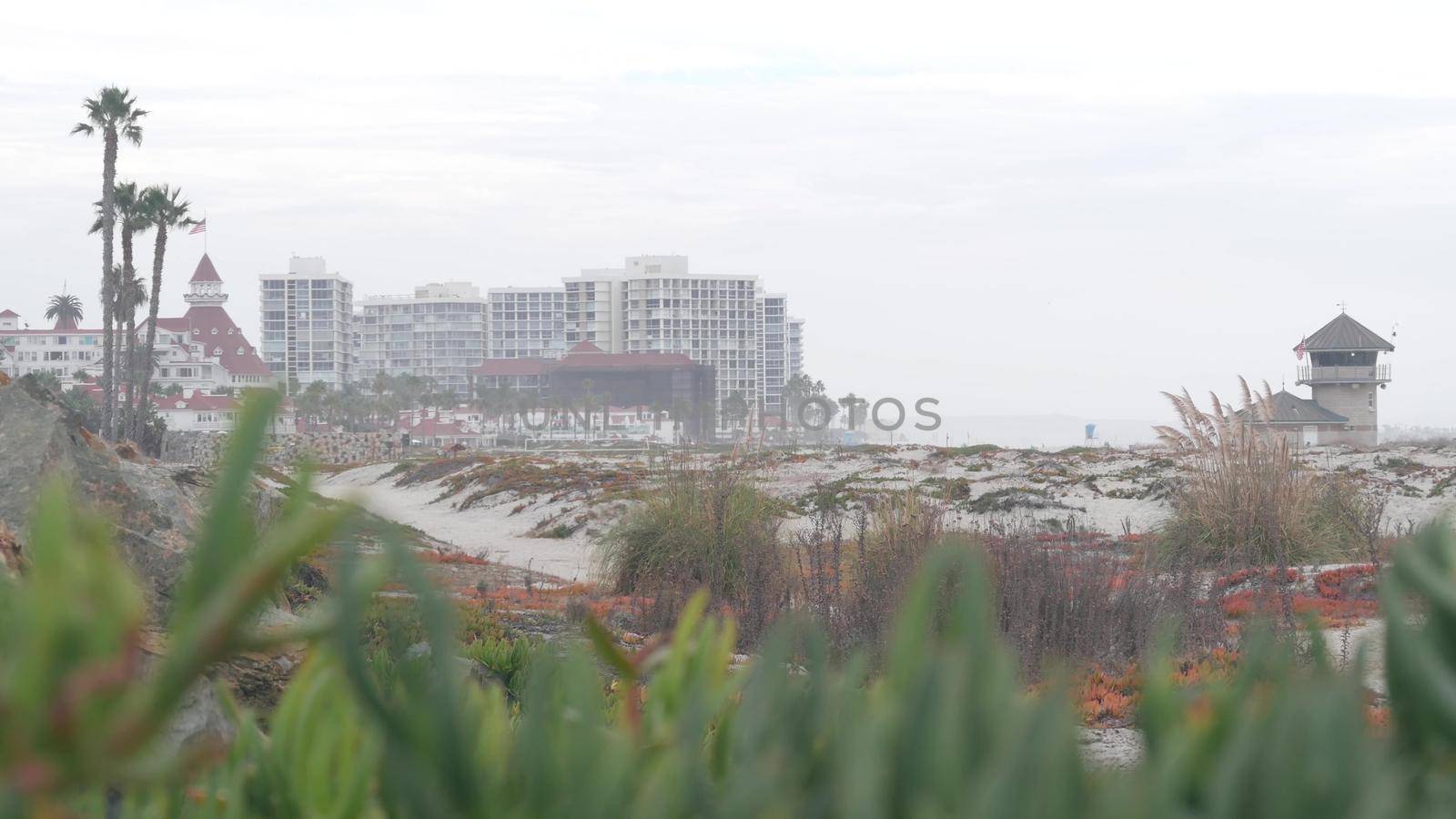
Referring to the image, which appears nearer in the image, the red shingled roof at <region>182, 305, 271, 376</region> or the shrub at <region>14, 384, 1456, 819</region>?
the shrub at <region>14, 384, 1456, 819</region>

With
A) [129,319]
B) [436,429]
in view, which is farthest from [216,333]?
[129,319]

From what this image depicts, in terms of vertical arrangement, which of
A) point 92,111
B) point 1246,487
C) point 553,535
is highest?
point 92,111

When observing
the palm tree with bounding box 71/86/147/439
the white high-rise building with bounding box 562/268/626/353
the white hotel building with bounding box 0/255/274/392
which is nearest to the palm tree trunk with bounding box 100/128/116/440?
the palm tree with bounding box 71/86/147/439

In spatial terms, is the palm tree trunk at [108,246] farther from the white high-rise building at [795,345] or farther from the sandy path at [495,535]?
the white high-rise building at [795,345]

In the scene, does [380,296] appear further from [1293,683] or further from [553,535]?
[1293,683]

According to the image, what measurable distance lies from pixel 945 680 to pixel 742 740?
176mm

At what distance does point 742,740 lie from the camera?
726 mm

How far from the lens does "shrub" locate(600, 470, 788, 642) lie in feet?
28.4

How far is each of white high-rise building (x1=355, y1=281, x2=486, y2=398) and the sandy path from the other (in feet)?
411

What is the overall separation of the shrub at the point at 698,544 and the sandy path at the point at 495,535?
42.6 inches

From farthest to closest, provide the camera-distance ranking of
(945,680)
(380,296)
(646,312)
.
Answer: (380,296) → (646,312) → (945,680)

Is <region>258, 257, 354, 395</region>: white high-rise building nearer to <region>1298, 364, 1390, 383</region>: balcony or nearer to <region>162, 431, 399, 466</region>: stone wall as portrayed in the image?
<region>162, 431, 399, 466</region>: stone wall

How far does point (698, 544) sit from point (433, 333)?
155 metres

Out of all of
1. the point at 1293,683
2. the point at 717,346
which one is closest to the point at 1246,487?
the point at 1293,683
